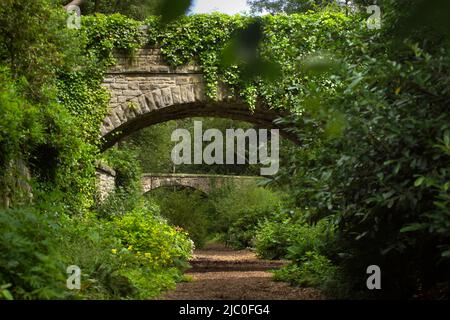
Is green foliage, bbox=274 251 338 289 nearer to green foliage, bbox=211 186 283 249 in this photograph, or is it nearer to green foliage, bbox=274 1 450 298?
green foliage, bbox=274 1 450 298

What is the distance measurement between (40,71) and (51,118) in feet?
2.35

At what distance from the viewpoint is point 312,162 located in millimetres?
6035

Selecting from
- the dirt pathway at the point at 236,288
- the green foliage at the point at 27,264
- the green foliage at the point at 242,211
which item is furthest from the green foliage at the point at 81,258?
the green foliage at the point at 242,211

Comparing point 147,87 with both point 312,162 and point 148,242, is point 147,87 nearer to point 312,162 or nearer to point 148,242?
point 148,242

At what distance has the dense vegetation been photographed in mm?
4100

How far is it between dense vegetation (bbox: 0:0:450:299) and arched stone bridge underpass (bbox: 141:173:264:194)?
15.0 m

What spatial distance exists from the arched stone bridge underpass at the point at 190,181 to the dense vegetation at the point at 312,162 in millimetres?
15050

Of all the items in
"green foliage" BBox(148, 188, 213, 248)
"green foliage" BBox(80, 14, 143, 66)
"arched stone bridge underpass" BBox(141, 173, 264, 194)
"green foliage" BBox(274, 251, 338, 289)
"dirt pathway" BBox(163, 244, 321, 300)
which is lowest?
"dirt pathway" BBox(163, 244, 321, 300)

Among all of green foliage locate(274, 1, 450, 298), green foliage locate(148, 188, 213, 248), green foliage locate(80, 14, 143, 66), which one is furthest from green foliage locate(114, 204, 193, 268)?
green foliage locate(148, 188, 213, 248)

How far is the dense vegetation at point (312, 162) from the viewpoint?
4100 mm

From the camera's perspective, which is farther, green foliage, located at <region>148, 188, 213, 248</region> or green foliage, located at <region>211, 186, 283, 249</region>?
green foliage, located at <region>148, 188, 213, 248</region>

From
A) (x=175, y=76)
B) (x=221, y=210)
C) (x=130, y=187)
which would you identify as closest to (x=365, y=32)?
(x=175, y=76)

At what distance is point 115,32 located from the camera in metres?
12.2

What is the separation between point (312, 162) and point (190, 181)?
21170mm
